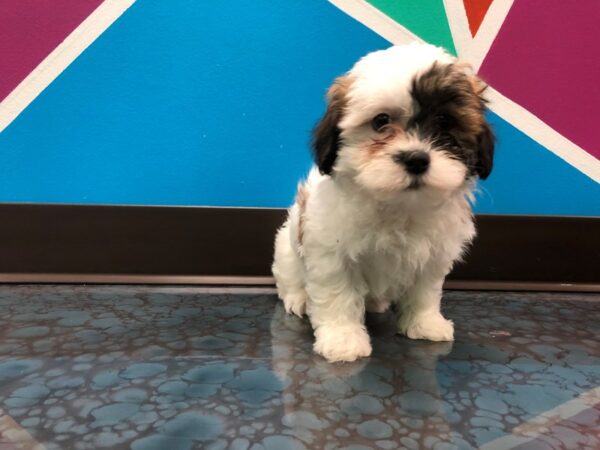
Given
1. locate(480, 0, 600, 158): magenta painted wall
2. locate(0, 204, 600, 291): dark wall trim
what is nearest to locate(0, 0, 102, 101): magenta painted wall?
locate(0, 204, 600, 291): dark wall trim

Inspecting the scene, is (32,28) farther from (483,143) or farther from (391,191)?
(483,143)

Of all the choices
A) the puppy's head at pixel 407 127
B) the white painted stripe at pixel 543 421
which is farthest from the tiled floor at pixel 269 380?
the puppy's head at pixel 407 127

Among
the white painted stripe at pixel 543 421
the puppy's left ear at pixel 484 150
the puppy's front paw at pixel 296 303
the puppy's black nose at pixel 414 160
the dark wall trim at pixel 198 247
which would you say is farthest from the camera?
the dark wall trim at pixel 198 247

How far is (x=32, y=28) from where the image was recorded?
6.09 ft

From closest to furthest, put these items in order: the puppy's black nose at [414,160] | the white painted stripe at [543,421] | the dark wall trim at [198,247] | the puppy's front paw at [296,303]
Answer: the white painted stripe at [543,421]
the puppy's black nose at [414,160]
the puppy's front paw at [296,303]
the dark wall trim at [198,247]

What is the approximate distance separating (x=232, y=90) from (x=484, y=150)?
40.9 inches

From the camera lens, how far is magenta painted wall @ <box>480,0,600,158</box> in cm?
194

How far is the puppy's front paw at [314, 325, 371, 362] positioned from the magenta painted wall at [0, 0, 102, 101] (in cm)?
143

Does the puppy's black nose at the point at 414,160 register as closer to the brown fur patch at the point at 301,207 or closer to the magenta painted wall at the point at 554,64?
the brown fur patch at the point at 301,207

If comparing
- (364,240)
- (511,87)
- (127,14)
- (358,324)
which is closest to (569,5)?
(511,87)

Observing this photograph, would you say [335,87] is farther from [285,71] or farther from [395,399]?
[395,399]

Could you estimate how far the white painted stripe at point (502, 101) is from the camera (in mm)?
1908

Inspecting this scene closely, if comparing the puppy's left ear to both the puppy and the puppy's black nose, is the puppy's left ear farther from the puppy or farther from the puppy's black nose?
the puppy's black nose

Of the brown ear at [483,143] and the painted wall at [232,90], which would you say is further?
the painted wall at [232,90]
